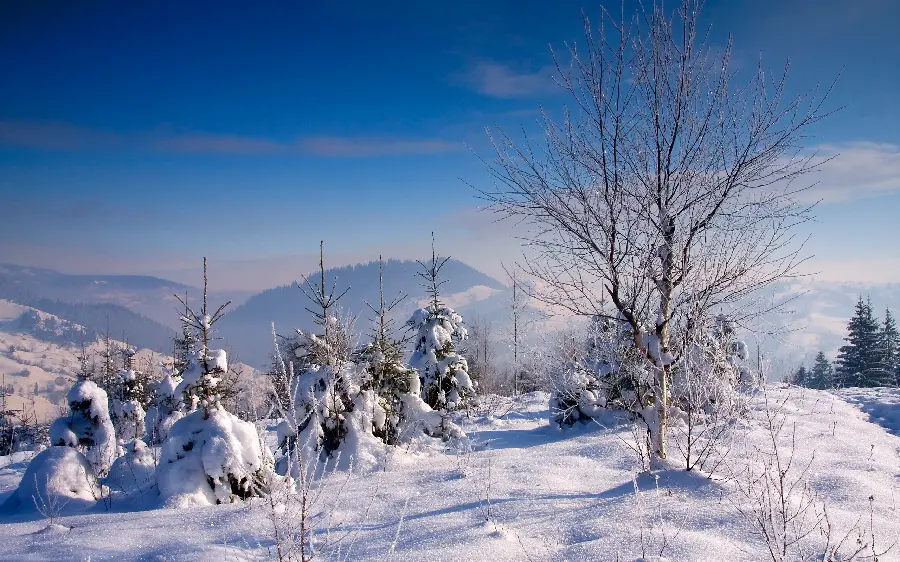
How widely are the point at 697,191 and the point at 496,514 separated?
15.4 ft

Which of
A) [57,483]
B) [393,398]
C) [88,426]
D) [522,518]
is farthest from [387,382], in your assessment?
[522,518]

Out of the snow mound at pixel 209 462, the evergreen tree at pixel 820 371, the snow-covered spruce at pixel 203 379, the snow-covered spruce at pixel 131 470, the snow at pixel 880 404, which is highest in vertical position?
the snow-covered spruce at pixel 203 379

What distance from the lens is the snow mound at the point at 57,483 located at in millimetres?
8602

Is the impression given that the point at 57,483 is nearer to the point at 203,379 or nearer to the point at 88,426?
the point at 88,426

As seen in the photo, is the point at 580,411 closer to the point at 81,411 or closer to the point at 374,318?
the point at 374,318

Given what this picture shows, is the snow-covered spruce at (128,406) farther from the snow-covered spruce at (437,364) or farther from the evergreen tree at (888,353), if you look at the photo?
the evergreen tree at (888,353)

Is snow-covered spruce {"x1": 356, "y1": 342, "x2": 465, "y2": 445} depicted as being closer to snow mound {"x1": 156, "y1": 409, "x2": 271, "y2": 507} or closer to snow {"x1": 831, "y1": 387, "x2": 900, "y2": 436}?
snow mound {"x1": 156, "y1": 409, "x2": 271, "y2": 507}

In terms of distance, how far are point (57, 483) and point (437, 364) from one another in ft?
31.1

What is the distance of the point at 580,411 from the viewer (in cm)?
1423

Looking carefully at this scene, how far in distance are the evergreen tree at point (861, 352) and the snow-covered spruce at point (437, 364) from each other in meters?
31.5

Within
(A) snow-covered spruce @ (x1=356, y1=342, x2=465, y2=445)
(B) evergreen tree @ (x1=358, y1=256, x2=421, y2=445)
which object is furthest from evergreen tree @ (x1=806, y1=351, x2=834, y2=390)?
(B) evergreen tree @ (x1=358, y1=256, x2=421, y2=445)

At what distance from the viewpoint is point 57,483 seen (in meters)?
8.79

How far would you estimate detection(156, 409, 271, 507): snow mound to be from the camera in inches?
301

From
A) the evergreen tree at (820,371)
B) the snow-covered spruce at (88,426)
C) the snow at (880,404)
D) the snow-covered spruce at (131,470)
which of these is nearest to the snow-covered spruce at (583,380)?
the snow at (880,404)
